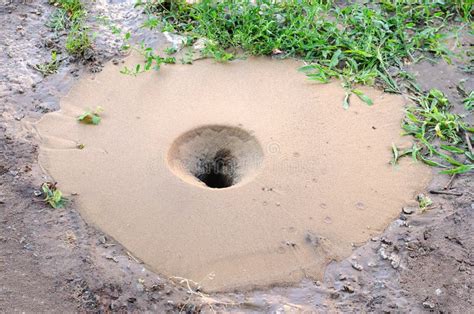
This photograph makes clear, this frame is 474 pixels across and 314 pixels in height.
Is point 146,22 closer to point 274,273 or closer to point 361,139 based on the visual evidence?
point 361,139

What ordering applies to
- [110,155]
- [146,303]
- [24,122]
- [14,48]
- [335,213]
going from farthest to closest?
1. [14,48]
2. [24,122]
3. [110,155]
4. [335,213]
5. [146,303]

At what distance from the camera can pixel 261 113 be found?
3.73 metres

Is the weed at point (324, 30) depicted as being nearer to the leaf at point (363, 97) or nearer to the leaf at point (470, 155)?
the leaf at point (363, 97)

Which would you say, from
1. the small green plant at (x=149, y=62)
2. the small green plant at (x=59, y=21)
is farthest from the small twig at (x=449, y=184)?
the small green plant at (x=59, y=21)

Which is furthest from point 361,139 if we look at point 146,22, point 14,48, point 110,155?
point 14,48

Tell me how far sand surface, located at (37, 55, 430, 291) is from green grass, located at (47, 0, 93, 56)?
1.03ft

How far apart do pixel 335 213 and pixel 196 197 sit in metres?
0.80

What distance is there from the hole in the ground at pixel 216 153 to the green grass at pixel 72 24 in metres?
1.29

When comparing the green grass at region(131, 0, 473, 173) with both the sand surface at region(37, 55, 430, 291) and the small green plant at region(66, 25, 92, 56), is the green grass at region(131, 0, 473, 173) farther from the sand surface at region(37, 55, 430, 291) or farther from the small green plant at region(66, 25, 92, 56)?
the small green plant at region(66, 25, 92, 56)

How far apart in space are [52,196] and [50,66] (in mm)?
1352

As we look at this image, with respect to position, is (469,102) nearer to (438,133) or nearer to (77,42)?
(438,133)

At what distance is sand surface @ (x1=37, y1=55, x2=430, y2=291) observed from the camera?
2.94 m

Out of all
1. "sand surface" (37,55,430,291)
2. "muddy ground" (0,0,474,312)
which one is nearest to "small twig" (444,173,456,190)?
"muddy ground" (0,0,474,312)

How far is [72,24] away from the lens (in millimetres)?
4477
